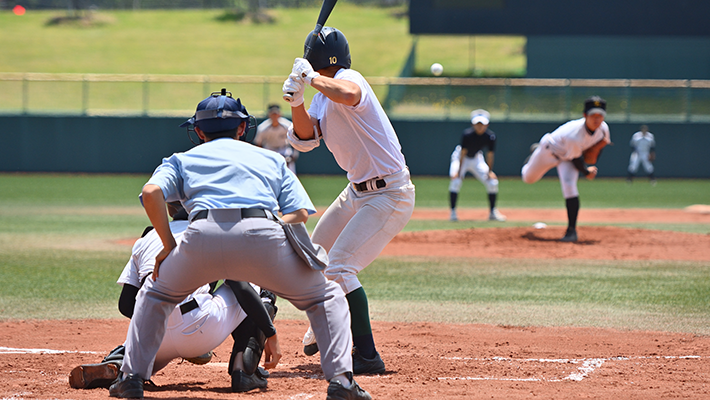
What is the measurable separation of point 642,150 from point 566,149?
1646 cm

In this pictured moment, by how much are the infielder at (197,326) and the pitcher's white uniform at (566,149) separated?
7625 millimetres

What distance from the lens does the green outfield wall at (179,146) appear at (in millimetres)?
27156

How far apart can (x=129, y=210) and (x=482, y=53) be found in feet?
111

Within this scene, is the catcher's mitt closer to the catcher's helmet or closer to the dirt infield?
the dirt infield

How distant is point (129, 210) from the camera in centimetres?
1628

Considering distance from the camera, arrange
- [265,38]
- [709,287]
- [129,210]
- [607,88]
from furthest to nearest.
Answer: [265,38] < [607,88] < [129,210] < [709,287]

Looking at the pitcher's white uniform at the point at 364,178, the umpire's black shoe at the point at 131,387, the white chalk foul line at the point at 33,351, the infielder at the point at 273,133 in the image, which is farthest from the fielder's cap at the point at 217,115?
the infielder at the point at 273,133

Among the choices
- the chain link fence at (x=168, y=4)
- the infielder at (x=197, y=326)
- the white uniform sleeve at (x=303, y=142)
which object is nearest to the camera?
the infielder at (x=197, y=326)

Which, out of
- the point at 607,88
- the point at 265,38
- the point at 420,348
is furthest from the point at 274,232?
the point at 265,38

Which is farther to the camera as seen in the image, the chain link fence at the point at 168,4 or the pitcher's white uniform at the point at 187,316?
the chain link fence at the point at 168,4

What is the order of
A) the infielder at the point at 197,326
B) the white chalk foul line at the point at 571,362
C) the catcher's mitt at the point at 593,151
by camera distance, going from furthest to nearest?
1. the catcher's mitt at the point at 593,151
2. the white chalk foul line at the point at 571,362
3. the infielder at the point at 197,326

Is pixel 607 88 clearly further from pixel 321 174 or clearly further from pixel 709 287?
pixel 709 287

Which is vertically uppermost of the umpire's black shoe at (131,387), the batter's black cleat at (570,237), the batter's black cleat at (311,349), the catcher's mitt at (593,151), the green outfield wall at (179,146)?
the catcher's mitt at (593,151)

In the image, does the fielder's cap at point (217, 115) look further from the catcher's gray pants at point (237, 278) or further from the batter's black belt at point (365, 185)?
the batter's black belt at point (365, 185)
